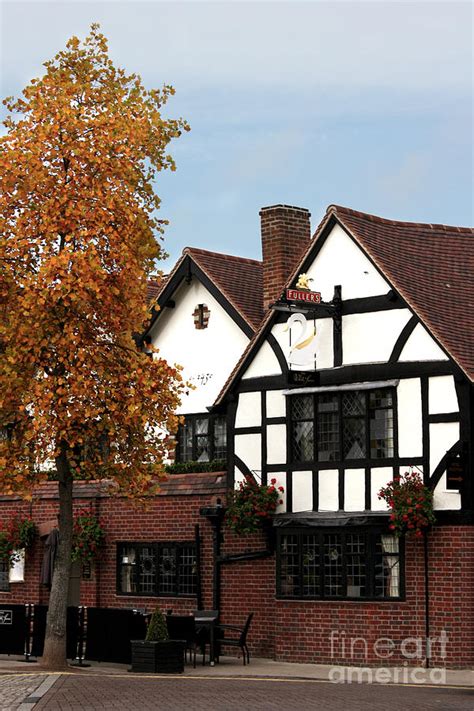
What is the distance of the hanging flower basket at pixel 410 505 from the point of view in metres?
23.5

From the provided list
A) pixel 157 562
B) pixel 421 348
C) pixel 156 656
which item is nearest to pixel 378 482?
pixel 421 348

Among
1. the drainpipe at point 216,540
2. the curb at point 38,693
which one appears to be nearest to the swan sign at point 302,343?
the drainpipe at point 216,540

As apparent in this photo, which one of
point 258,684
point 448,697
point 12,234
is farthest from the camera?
point 12,234

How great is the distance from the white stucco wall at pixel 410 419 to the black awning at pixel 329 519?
1.26 metres

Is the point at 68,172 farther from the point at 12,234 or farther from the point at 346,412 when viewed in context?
the point at 346,412

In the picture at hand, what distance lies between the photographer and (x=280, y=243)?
28609mm

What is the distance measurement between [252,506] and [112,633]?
4121 mm

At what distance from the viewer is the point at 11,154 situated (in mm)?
21641

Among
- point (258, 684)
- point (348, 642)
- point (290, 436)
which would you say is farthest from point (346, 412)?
point (258, 684)

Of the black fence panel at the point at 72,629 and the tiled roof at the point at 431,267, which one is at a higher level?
the tiled roof at the point at 431,267

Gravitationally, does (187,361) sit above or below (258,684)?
above

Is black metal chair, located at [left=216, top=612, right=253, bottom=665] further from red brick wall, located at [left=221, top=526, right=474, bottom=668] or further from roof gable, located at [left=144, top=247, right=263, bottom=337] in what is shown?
roof gable, located at [left=144, top=247, right=263, bottom=337]

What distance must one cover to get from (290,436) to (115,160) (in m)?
7.18

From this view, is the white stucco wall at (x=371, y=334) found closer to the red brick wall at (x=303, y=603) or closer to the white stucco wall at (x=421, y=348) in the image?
the white stucco wall at (x=421, y=348)
